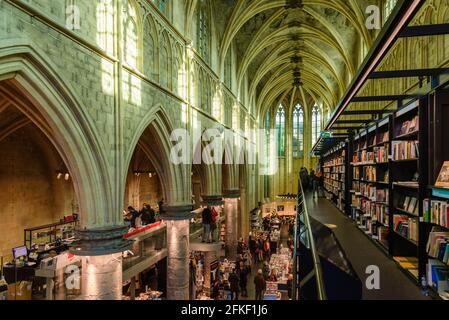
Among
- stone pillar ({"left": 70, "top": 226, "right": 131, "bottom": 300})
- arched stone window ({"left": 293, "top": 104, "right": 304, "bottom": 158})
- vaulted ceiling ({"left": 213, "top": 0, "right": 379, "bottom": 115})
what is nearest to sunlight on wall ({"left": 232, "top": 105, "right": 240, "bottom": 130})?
vaulted ceiling ({"left": 213, "top": 0, "right": 379, "bottom": 115})

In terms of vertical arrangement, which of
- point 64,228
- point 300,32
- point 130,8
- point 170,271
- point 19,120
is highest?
point 300,32

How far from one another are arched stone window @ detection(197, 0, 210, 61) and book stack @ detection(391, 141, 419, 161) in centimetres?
1013

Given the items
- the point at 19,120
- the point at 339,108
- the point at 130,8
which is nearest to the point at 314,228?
the point at 339,108

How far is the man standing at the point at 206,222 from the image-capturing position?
1381 cm

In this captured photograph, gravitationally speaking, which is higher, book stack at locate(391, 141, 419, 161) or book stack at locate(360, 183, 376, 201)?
book stack at locate(391, 141, 419, 161)

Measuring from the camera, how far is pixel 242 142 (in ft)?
82.7

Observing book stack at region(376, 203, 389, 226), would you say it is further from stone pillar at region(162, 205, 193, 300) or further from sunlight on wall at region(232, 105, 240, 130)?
sunlight on wall at region(232, 105, 240, 130)

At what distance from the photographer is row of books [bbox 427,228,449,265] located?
4480mm

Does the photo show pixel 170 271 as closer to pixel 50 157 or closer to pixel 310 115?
pixel 50 157

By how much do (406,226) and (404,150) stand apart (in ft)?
4.24

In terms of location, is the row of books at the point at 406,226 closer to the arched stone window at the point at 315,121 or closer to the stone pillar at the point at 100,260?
the stone pillar at the point at 100,260

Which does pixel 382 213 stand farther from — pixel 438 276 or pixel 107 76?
pixel 107 76

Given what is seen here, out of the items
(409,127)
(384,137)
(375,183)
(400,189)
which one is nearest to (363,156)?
(375,183)

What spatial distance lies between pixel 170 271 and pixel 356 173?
6.85m
